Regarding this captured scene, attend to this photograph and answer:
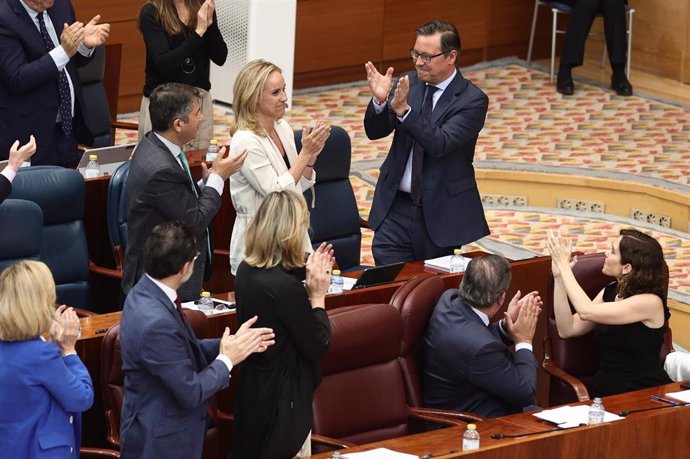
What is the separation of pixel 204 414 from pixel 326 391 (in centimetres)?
65

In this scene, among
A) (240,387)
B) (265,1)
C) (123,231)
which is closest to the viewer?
(240,387)

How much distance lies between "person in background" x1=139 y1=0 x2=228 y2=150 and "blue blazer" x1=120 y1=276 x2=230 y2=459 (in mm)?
2793

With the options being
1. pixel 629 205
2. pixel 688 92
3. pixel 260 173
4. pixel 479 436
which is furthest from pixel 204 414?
pixel 688 92

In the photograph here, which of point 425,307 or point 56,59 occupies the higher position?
point 56,59

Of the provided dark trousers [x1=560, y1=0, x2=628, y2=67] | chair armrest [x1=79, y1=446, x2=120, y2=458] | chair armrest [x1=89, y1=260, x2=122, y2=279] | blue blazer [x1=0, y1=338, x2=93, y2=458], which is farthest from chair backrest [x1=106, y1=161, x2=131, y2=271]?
dark trousers [x1=560, y1=0, x2=628, y2=67]

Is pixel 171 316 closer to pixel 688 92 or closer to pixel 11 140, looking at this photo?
pixel 11 140

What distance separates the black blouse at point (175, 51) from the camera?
22.1 feet

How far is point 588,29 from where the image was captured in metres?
10.6

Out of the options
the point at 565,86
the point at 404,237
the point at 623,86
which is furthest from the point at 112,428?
the point at 623,86

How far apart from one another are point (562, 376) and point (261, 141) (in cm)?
144

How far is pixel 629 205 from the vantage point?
885cm

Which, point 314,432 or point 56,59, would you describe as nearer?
point 314,432

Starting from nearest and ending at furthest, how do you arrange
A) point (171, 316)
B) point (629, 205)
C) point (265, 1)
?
point (171, 316) → point (629, 205) → point (265, 1)

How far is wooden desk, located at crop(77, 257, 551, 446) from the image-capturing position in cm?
471
